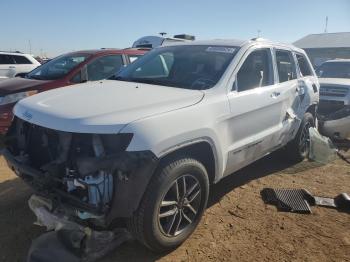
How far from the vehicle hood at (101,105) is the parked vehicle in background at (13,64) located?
30.1 ft

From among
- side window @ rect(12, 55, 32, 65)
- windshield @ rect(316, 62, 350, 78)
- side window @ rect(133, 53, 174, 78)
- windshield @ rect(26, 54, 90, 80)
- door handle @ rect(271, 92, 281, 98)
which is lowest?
windshield @ rect(316, 62, 350, 78)

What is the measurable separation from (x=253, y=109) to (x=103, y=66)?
405 centimetres

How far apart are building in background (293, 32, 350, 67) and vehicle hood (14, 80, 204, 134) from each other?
1655 inches

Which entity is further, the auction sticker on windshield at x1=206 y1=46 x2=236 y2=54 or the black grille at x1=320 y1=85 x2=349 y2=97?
the black grille at x1=320 y1=85 x2=349 y2=97

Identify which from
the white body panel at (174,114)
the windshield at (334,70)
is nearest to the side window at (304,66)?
the white body panel at (174,114)

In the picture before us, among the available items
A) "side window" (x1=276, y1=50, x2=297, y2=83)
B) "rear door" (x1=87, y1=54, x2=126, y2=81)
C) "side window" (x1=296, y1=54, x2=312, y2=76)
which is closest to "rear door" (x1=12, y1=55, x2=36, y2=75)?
"rear door" (x1=87, y1=54, x2=126, y2=81)

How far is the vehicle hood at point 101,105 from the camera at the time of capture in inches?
117

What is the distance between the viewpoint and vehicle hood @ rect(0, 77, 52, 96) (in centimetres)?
648

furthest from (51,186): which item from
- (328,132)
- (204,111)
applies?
(328,132)

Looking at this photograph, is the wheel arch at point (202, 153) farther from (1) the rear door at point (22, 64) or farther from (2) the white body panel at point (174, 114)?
(1) the rear door at point (22, 64)

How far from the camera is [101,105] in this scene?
10.8ft

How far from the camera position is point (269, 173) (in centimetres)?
579

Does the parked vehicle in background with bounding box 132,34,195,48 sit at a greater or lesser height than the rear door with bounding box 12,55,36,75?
greater

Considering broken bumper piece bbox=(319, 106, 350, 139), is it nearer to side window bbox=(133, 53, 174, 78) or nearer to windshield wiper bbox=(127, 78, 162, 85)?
side window bbox=(133, 53, 174, 78)
